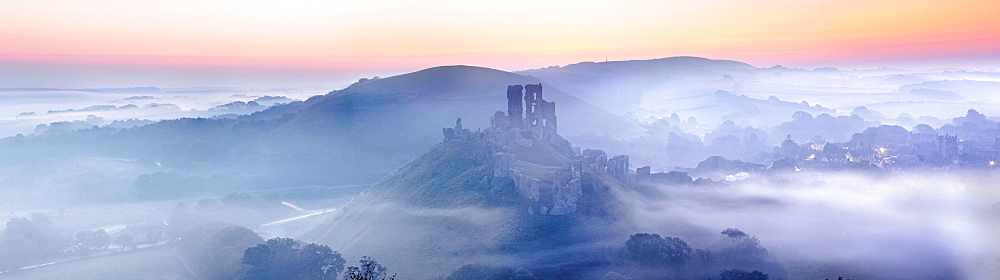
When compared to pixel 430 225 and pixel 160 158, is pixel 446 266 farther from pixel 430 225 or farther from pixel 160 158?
pixel 160 158

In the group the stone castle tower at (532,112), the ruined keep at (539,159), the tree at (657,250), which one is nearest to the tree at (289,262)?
the ruined keep at (539,159)

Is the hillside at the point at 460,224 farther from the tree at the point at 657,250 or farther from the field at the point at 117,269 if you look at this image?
the field at the point at 117,269

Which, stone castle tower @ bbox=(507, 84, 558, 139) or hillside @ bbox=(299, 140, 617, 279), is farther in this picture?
stone castle tower @ bbox=(507, 84, 558, 139)

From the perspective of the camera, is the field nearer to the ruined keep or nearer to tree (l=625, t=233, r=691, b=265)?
the ruined keep

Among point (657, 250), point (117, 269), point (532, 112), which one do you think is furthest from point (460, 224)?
point (117, 269)

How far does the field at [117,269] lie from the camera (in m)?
82.8

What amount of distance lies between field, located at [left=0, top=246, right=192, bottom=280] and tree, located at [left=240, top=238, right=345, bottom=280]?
1310 centimetres

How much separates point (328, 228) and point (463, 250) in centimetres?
2848

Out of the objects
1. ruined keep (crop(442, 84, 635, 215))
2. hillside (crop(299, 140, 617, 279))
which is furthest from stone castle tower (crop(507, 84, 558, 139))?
hillside (crop(299, 140, 617, 279))

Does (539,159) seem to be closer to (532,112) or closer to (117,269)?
(532,112)

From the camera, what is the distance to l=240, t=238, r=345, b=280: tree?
71.8m

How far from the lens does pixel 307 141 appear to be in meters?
193

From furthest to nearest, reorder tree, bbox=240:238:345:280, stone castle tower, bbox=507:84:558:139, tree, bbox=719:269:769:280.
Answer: stone castle tower, bbox=507:84:558:139, tree, bbox=240:238:345:280, tree, bbox=719:269:769:280

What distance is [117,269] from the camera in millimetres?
85688
